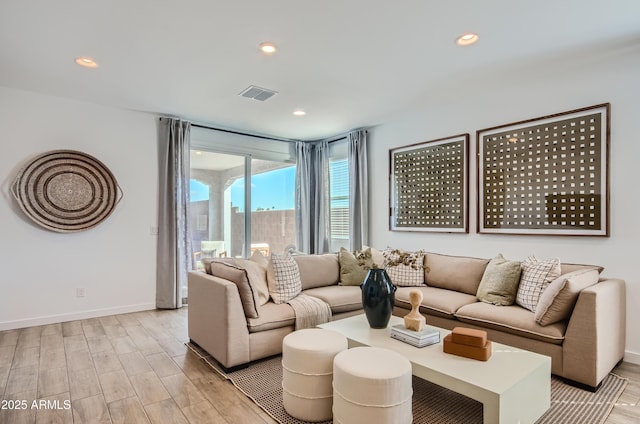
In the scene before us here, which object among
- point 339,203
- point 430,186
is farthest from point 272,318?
point 339,203

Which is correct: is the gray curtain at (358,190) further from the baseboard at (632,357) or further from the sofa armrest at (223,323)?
the baseboard at (632,357)

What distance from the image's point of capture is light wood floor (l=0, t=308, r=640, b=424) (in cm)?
215

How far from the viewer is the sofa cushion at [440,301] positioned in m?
3.17

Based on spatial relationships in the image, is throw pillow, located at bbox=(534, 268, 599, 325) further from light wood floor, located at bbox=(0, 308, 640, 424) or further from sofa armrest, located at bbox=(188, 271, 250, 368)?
sofa armrest, located at bbox=(188, 271, 250, 368)

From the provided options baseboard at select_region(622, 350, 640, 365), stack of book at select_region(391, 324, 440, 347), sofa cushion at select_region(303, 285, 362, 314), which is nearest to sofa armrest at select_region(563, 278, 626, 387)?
baseboard at select_region(622, 350, 640, 365)

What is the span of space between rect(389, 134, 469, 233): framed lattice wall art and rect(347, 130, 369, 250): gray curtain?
0.43 m

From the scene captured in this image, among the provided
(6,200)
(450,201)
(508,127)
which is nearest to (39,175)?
(6,200)

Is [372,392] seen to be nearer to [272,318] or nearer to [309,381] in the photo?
[309,381]

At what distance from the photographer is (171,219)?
4.75m

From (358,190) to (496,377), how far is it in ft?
12.3

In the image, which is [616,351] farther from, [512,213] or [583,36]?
[583,36]

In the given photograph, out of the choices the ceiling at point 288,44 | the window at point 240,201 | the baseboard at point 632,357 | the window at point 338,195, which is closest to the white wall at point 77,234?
the ceiling at point 288,44

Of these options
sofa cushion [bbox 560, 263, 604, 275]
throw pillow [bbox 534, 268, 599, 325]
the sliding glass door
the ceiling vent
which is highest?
the ceiling vent

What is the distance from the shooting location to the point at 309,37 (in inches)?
106
